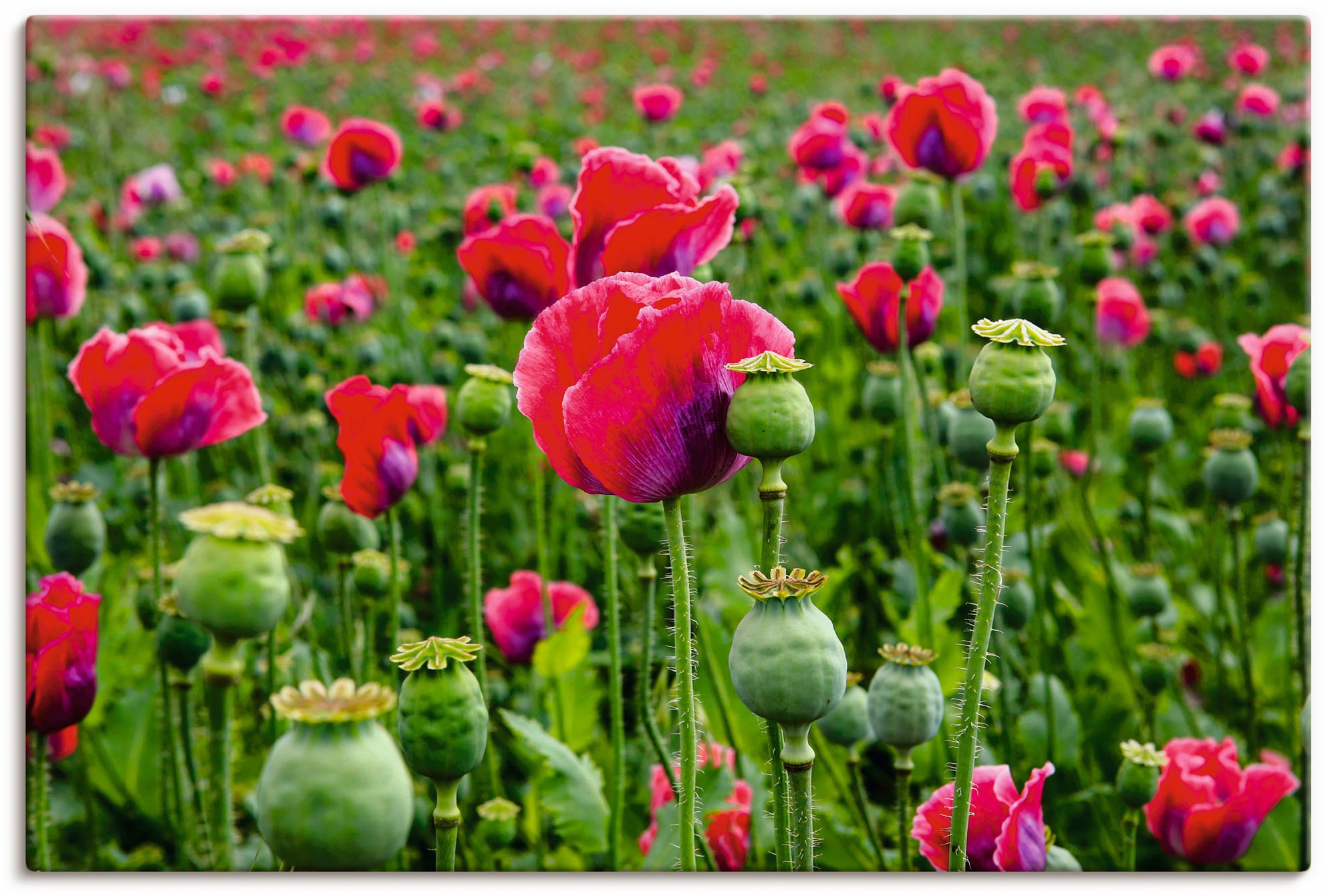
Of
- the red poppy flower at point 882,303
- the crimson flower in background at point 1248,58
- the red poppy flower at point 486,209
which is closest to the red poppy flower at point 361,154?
the red poppy flower at point 486,209

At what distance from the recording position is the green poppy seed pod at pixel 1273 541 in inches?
58.6

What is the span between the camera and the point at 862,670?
1.71m

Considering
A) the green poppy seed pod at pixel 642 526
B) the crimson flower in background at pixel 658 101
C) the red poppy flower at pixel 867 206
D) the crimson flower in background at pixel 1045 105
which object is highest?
the crimson flower in background at pixel 658 101

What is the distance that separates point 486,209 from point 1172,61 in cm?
121

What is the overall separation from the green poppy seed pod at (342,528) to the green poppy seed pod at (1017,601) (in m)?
0.70

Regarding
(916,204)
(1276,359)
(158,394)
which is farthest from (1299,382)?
(158,394)

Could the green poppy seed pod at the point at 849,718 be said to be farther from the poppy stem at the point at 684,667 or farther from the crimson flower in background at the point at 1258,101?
the crimson flower in background at the point at 1258,101

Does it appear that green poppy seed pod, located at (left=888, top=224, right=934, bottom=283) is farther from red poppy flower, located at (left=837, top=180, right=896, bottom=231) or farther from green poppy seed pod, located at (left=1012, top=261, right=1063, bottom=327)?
red poppy flower, located at (left=837, top=180, right=896, bottom=231)

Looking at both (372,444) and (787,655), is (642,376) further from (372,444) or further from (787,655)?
(372,444)

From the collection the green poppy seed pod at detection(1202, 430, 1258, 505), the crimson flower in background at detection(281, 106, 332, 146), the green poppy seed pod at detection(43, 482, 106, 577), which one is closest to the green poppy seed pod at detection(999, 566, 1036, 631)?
the green poppy seed pod at detection(1202, 430, 1258, 505)

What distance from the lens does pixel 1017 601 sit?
4.68 feet

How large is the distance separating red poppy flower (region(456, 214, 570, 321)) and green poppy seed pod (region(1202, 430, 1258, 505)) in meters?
0.78

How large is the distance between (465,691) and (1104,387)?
7.15 ft

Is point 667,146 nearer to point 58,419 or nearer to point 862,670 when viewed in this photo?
point 58,419
